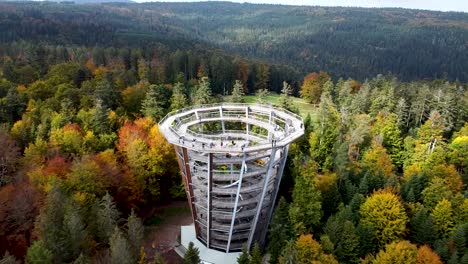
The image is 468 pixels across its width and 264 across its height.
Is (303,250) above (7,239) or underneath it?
above

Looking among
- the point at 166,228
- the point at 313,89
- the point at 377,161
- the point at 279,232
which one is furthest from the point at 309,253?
the point at 313,89

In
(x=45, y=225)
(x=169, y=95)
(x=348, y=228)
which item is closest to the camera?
(x=45, y=225)

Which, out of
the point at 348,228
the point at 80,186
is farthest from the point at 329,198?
the point at 80,186

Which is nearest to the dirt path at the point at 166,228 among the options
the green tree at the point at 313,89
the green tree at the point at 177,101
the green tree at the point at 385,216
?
the green tree at the point at 177,101

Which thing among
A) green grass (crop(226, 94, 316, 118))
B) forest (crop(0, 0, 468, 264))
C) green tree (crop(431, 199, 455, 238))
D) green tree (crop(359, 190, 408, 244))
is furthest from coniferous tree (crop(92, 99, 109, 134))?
green tree (crop(431, 199, 455, 238))

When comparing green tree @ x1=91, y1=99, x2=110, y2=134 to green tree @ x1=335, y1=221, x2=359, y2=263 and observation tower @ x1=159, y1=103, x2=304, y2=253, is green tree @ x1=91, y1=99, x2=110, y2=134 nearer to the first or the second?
observation tower @ x1=159, y1=103, x2=304, y2=253

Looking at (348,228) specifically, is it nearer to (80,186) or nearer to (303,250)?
(303,250)
